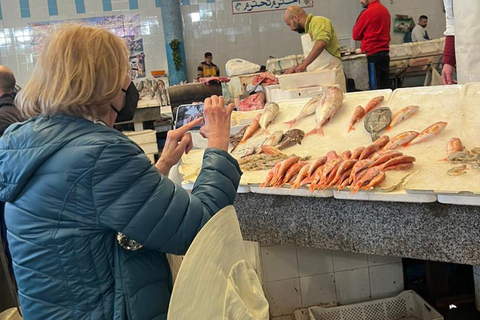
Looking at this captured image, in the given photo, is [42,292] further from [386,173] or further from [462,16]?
[462,16]

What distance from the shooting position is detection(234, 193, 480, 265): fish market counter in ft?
7.45

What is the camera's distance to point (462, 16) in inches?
155

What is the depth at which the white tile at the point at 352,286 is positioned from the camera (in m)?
3.59

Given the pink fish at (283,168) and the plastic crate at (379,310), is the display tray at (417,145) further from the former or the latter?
the plastic crate at (379,310)

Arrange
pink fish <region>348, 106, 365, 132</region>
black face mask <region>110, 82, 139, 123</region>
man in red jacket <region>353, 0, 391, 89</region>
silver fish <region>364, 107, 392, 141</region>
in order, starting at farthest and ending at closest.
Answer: man in red jacket <region>353, 0, 391, 89</region> < pink fish <region>348, 106, 365, 132</region> < silver fish <region>364, 107, 392, 141</region> < black face mask <region>110, 82, 139, 123</region>

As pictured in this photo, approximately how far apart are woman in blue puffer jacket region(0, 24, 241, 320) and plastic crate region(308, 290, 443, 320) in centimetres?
207

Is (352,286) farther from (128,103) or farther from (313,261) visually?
(128,103)

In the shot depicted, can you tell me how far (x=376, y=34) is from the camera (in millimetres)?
7977

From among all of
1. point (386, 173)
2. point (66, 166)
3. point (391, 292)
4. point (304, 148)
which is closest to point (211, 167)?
point (66, 166)

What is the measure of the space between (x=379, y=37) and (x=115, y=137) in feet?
23.1

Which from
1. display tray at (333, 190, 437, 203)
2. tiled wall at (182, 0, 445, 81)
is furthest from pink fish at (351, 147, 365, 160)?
tiled wall at (182, 0, 445, 81)

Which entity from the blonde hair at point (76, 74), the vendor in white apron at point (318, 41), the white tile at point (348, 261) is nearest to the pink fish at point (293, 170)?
the white tile at point (348, 261)

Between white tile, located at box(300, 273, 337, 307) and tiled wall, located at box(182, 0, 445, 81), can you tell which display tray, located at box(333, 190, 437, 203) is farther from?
tiled wall, located at box(182, 0, 445, 81)

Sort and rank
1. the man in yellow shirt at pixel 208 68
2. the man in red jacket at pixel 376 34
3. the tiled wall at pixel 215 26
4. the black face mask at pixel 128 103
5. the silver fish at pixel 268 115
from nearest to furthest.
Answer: the black face mask at pixel 128 103, the silver fish at pixel 268 115, the man in red jacket at pixel 376 34, the man in yellow shirt at pixel 208 68, the tiled wall at pixel 215 26
